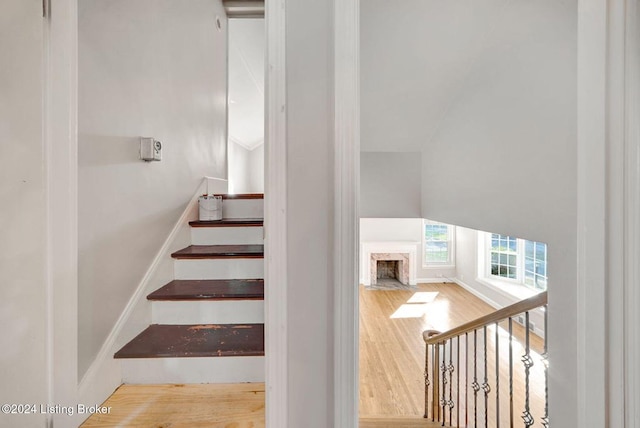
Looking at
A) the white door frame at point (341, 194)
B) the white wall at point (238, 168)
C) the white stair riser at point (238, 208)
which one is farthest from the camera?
the white wall at point (238, 168)

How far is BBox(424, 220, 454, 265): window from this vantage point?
798 centimetres

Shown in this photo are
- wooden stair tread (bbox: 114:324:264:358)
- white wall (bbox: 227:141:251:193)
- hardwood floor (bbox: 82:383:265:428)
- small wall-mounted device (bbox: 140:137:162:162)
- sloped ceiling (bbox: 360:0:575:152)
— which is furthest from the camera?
white wall (bbox: 227:141:251:193)

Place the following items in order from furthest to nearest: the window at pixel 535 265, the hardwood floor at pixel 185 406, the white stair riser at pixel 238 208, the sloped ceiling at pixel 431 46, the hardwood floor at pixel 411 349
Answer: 1. the window at pixel 535 265
2. the hardwood floor at pixel 411 349
3. the white stair riser at pixel 238 208
4. the sloped ceiling at pixel 431 46
5. the hardwood floor at pixel 185 406

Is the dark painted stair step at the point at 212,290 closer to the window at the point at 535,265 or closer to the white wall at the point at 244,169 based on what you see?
the white wall at the point at 244,169

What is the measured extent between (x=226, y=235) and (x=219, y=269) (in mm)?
339

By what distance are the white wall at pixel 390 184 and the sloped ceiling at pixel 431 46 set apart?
1.51 ft

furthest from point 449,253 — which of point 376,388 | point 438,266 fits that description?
point 376,388

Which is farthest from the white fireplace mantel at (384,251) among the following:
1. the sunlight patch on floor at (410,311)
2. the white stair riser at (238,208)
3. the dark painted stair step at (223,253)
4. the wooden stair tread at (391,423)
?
the dark painted stair step at (223,253)

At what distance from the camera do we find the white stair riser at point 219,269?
1.61 meters

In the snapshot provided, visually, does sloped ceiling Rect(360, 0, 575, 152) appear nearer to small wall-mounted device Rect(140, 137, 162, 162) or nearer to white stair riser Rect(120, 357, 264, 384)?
small wall-mounted device Rect(140, 137, 162, 162)

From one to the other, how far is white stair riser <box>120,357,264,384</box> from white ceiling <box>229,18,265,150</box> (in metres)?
3.10

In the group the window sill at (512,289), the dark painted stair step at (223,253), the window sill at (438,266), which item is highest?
the dark painted stair step at (223,253)

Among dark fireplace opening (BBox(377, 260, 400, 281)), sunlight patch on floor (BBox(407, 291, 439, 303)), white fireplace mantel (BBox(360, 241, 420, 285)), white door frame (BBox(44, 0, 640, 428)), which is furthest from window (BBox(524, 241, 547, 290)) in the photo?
white door frame (BBox(44, 0, 640, 428))

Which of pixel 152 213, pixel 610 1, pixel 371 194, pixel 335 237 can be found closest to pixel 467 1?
pixel 610 1
